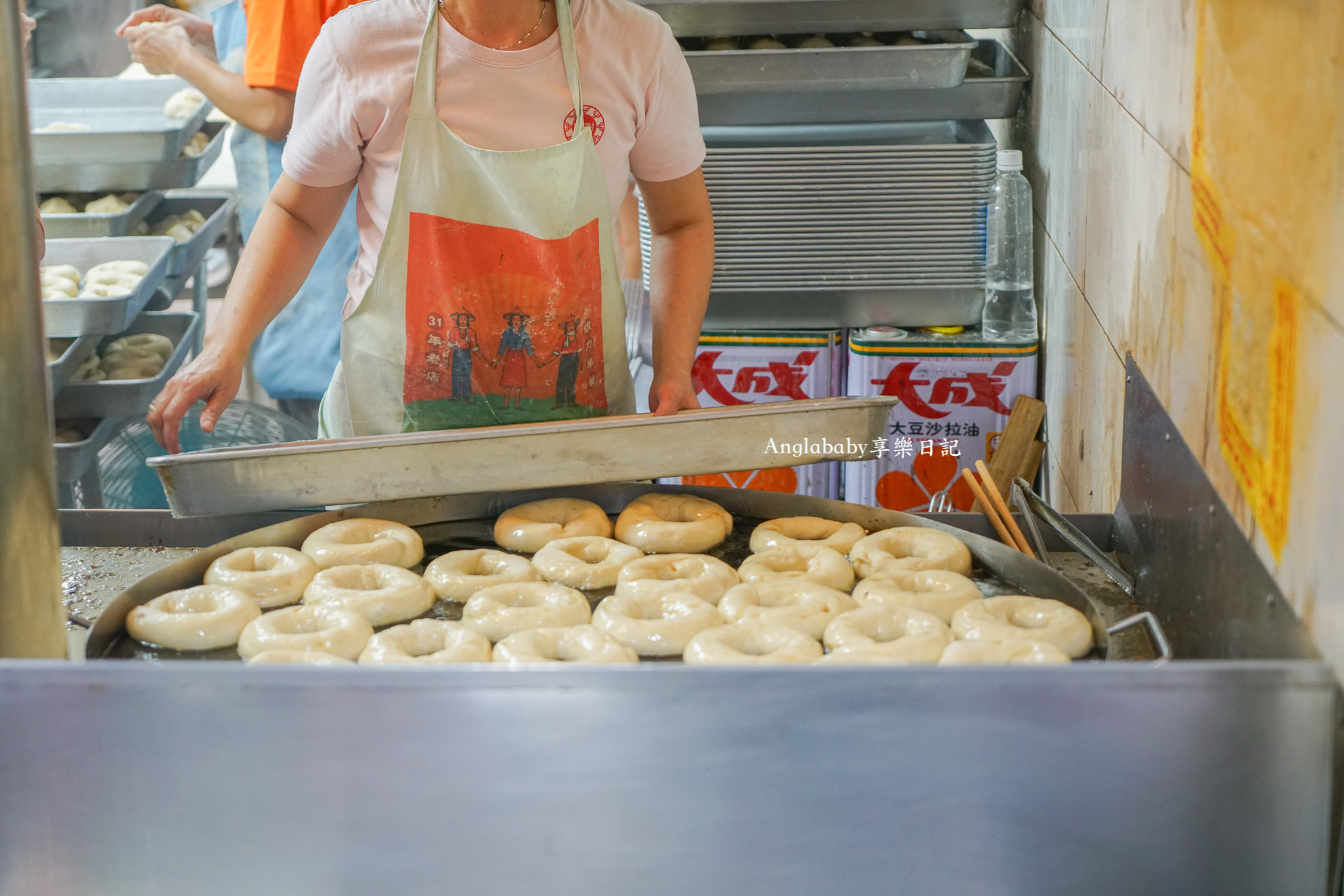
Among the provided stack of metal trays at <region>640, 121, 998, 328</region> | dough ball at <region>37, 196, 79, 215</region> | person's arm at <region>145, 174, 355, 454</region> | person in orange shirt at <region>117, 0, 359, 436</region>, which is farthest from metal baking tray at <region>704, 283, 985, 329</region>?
dough ball at <region>37, 196, 79, 215</region>

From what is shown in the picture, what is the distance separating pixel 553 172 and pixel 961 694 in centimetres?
112

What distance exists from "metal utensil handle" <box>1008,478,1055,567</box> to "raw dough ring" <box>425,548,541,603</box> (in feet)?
2.10

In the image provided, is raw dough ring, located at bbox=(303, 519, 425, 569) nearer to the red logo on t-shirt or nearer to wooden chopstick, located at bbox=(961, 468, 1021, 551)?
the red logo on t-shirt

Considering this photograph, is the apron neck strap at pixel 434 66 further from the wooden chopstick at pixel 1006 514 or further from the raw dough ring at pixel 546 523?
the wooden chopstick at pixel 1006 514

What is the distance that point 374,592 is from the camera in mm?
1513

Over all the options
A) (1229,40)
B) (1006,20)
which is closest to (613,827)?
(1229,40)

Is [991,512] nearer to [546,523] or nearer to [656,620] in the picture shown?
[656,620]

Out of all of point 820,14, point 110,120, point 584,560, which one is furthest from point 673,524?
Result: point 110,120

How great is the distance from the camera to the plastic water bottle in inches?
Result: 113

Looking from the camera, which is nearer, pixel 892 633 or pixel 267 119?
pixel 892 633

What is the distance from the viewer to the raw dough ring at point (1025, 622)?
1326 mm

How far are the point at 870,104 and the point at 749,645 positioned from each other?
1861mm

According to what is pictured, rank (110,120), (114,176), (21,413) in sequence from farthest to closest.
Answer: (110,120) < (114,176) < (21,413)

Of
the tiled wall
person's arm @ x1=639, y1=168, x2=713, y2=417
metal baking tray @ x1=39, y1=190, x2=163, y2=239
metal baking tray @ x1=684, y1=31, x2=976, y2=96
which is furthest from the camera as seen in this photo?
metal baking tray @ x1=39, y1=190, x2=163, y2=239
